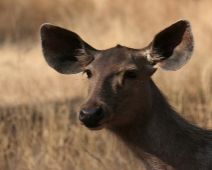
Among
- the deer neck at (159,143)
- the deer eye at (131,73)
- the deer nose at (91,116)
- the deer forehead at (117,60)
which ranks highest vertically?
the deer forehead at (117,60)

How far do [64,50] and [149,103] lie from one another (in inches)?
42.4

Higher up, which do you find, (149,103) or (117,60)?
(117,60)

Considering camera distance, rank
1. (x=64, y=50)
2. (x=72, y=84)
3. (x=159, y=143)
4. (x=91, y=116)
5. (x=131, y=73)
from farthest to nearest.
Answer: (x=72, y=84)
(x=64, y=50)
(x=159, y=143)
(x=131, y=73)
(x=91, y=116)

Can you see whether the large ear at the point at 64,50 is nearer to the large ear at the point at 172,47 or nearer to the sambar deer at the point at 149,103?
the sambar deer at the point at 149,103

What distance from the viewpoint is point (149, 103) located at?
6.32 meters

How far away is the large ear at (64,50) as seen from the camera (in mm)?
6715

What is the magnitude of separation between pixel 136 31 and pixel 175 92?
497cm

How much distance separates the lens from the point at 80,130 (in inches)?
370

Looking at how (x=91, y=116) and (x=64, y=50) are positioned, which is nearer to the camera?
(x=91, y=116)

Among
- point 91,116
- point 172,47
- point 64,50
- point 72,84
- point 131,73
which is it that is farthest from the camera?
point 72,84

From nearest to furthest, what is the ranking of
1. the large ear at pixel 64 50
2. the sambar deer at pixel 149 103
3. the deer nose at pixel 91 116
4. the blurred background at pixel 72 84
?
the deer nose at pixel 91 116, the sambar deer at pixel 149 103, the large ear at pixel 64 50, the blurred background at pixel 72 84

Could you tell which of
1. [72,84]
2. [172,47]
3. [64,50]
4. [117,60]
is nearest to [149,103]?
[117,60]

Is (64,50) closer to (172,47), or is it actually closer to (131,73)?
(131,73)

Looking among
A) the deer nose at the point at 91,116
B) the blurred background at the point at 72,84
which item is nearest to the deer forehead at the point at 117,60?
the deer nose at the point at 91,116
